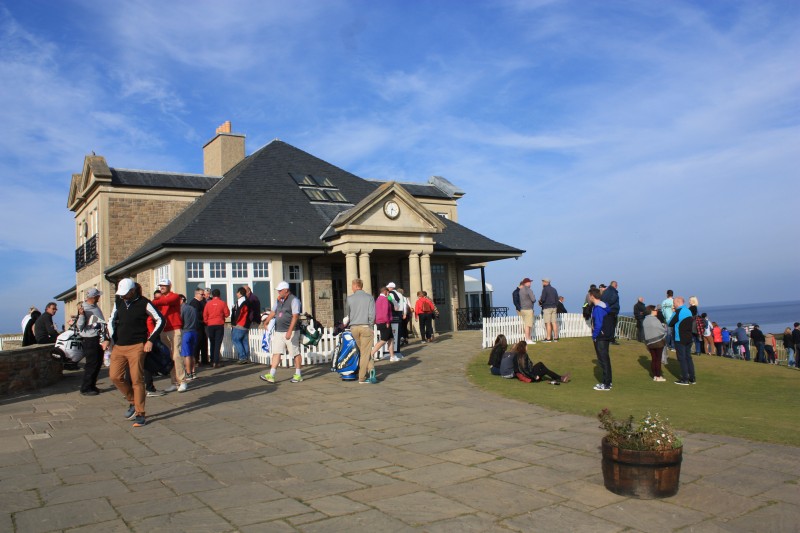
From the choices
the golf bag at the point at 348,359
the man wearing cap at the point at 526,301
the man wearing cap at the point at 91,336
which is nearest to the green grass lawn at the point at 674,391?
the man wearing cap at the point at 526,301

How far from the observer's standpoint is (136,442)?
25.0 ft

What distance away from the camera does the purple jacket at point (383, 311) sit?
572 inches

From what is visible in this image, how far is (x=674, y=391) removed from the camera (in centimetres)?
1316

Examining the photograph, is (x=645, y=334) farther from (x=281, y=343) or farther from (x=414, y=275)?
(x=414, y=275)

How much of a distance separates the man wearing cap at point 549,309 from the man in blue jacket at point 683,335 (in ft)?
15.6

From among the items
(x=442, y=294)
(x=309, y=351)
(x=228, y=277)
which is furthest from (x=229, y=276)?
(x=442, y=294)

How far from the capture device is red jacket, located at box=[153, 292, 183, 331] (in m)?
11.0

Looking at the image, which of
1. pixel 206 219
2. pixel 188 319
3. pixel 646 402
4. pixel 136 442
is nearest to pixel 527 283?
pixel 646 402

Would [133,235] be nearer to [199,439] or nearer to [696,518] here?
[199,439]

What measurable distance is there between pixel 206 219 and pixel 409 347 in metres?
8.57

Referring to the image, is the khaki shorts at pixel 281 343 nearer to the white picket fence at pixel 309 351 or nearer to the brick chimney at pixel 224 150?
the white picket fence at pixel 309 351

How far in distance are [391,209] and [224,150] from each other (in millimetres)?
11594

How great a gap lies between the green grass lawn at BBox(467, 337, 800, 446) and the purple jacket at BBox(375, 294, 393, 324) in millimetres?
2127

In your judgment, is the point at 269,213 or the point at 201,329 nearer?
the point at 201,329
